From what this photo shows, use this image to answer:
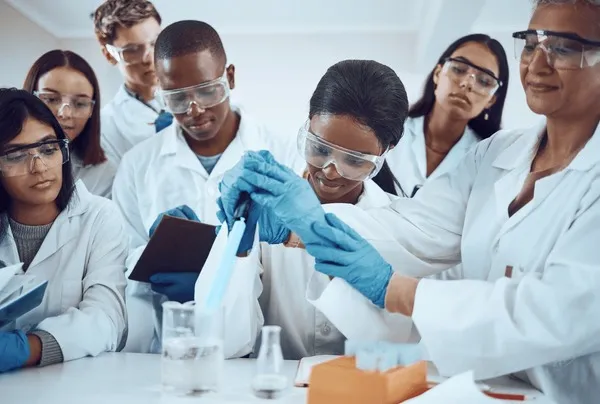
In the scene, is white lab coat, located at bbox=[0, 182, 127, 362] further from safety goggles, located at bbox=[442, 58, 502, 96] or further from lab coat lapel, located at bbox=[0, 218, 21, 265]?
safety goggles, located at bbox=[442, 58, 502, 96]

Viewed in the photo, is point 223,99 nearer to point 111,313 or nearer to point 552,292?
point 111,313

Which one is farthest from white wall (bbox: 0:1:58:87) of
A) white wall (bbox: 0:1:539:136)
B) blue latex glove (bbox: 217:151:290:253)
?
blue latex glove (bbox: 217:151:290:253)

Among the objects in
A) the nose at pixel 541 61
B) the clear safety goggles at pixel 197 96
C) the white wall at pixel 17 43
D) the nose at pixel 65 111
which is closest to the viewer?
the nose at pixel 541 61

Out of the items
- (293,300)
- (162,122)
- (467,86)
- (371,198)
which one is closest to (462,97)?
(467,86)

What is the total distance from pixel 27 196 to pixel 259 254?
735mm

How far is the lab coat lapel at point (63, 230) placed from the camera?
6.64 ft

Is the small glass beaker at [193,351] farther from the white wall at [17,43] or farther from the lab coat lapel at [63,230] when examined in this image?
the white wall at [17,43]

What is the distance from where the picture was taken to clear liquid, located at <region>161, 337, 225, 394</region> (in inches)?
53.1

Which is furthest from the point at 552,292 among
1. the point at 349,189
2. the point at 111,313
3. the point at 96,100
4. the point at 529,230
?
the point at 96,100

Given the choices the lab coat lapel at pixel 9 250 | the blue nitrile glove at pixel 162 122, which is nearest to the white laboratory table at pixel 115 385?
the lab coat lapel at pixel 9 250

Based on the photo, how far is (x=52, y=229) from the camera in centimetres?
206

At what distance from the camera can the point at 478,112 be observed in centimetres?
275

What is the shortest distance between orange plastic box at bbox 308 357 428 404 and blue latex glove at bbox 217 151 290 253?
0.49 metres

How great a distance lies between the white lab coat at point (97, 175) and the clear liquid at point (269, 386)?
1.67 m
